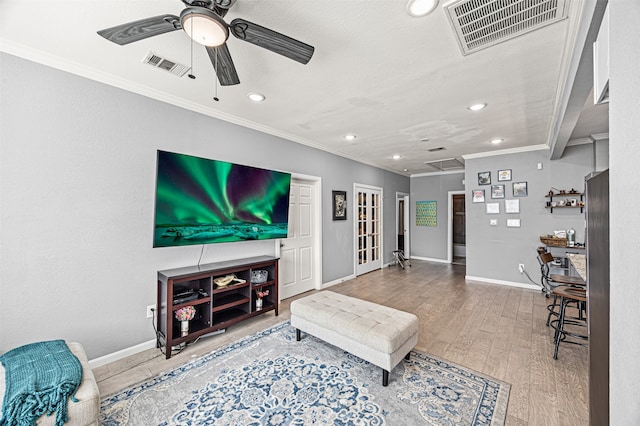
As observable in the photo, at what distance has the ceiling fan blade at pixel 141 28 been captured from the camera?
1.36 meters

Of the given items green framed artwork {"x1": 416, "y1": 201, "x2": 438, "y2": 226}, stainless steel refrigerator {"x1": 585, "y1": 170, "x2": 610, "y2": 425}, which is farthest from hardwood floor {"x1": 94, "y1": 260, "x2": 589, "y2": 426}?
green framed artwork {"x1": 416, "y1": 201, "x2": 438, "y2": 226}

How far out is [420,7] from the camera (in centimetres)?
152

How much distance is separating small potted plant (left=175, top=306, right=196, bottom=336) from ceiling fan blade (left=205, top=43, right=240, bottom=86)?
2.08 meters

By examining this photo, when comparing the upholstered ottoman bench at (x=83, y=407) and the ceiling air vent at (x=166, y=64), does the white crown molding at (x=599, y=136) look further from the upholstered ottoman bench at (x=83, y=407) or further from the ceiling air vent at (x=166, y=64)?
the upholstered ottoman bench at (x=83, y=407)

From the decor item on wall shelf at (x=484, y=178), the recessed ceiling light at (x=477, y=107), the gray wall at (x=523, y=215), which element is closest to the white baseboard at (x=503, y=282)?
the gray wall at (x=523, y=215)

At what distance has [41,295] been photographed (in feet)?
6.71

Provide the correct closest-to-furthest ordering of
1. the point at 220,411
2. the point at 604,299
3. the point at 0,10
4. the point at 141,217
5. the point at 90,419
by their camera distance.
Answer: the point at 604,299 < the point at 90,419 < the point at 0,10 < the point at 220,411 < the point at 141,217

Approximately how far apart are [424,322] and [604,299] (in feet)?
8.30

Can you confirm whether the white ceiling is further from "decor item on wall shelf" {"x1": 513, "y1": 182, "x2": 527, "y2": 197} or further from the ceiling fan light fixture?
"decor item on wall shelf" {"x1": 513, "y1": 182, "x2": 527, "y2": 197}

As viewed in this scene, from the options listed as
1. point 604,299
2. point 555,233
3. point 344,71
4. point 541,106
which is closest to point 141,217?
point 344,71

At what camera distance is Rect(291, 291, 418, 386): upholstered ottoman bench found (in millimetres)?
2016

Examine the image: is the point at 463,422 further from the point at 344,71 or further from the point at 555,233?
the point at 555,233

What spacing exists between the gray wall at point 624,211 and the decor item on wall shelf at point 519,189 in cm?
473

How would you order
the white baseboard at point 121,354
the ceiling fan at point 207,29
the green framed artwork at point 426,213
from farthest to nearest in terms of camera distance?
the green framed artwork at point 426,213
the white baseboard at point 121,354
the ceiling fan at point 207,29
